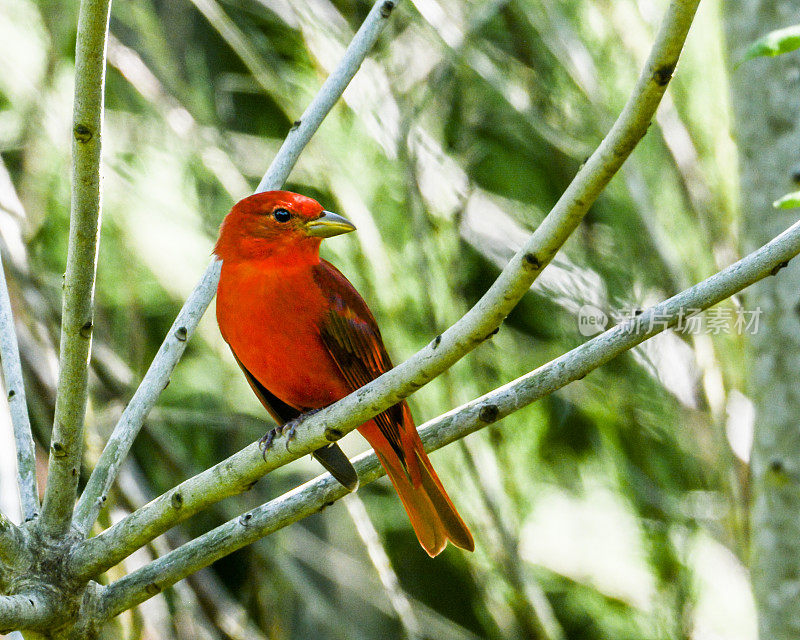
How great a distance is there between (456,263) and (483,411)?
205 centimetres

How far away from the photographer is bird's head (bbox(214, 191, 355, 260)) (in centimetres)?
323

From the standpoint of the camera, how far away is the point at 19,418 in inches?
96.6

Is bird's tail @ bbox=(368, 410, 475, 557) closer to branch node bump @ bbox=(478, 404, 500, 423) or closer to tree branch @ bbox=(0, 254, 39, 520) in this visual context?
branch node bump @ bbox=(478, 404, 500, 423)

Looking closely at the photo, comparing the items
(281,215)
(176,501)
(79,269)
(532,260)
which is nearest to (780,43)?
(532,260)

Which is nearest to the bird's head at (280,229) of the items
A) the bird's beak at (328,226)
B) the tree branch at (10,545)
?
the bird's beak at (328,226)

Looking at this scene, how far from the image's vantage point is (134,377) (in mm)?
4496

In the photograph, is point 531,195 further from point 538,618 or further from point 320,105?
point 320,105

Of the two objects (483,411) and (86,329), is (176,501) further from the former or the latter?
(483,411)

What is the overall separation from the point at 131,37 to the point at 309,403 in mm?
3018

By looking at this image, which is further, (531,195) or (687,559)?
(531,195)

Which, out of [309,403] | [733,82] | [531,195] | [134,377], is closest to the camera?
[309,403]

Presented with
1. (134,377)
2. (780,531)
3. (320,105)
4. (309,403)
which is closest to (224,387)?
(134,377)

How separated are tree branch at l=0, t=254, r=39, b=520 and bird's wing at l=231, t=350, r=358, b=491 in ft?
2.35

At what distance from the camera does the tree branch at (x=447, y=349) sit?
1.62m
